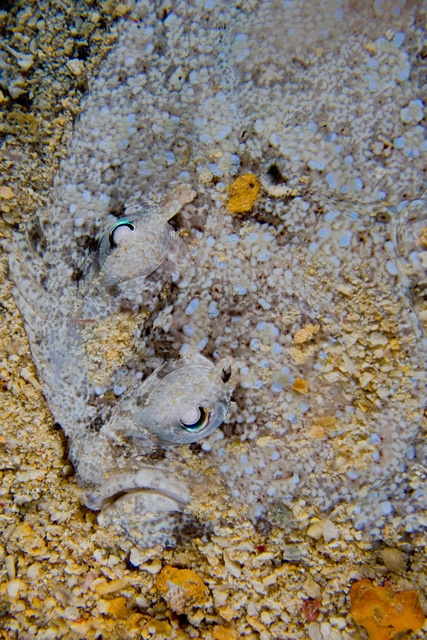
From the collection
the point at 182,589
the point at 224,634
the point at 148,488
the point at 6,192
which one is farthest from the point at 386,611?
the point at 6,192

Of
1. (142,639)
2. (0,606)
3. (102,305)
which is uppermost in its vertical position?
(102,305)

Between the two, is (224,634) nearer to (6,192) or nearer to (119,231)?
(119,231)

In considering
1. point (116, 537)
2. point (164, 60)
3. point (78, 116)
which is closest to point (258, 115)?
point (164, 60)

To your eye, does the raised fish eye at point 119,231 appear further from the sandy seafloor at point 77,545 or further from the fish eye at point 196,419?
the fish eye at point 196,419

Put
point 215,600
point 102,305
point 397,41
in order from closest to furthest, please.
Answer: point 397,41 < point 102,305 < point 215,600

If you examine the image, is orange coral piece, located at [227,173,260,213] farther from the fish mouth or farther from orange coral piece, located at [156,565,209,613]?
orange coral piece, located at [156,565,209,613]

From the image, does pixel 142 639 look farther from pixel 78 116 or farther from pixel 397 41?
pixel 397 41
